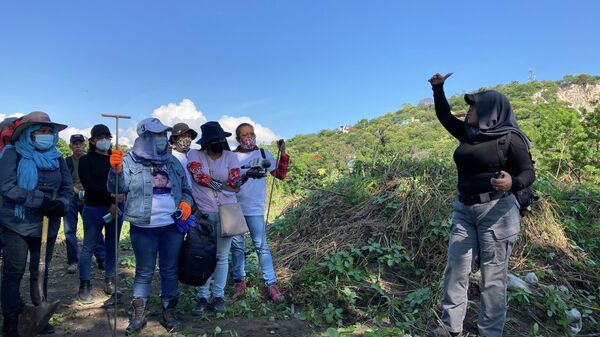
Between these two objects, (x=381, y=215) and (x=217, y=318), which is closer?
(x=217, y=318)

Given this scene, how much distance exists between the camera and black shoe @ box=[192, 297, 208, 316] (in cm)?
347

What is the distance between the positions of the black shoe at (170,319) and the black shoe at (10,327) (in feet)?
3.56

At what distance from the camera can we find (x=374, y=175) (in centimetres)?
577

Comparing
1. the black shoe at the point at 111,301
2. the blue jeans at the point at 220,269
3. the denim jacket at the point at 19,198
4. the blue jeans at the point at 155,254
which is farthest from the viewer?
the black shoe at the point at 111,301

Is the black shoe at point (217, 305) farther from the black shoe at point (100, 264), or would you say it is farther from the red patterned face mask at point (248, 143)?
the black shoe at point (100, 264)

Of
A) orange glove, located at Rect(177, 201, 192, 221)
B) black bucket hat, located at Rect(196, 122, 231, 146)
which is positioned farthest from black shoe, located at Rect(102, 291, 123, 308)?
black bucket hat, located at Rect(196, 122, 231, 146)

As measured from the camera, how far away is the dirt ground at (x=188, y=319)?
3.14 meters

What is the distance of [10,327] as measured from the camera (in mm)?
2916

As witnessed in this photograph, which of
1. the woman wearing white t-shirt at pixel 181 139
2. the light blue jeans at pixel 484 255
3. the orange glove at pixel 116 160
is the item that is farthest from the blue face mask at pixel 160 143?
the light blue jeans at pixel 484 255

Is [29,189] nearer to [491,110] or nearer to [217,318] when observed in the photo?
[217,318]

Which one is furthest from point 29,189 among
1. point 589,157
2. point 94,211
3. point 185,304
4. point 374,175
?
point 589,157

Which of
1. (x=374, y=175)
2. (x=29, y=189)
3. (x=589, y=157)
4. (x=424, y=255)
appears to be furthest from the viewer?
(x=589, y=157)

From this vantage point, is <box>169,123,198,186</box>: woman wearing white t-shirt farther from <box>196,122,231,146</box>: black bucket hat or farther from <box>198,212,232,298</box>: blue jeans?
<box>198,212,232,298</box>: blue jeans

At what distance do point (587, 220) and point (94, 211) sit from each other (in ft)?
21.0
